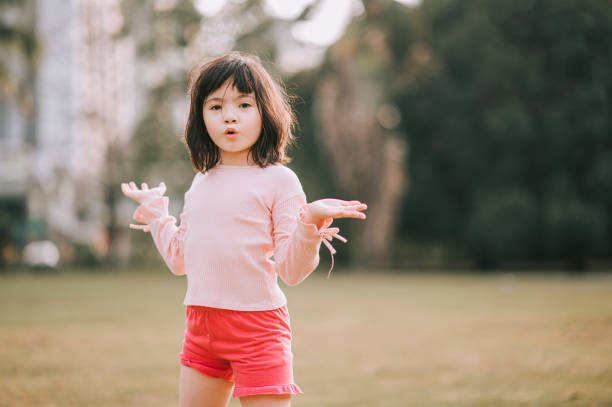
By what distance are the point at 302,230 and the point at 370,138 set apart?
2145cm

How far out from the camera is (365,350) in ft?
20.8

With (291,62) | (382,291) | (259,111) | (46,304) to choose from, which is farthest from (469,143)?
(259,111)

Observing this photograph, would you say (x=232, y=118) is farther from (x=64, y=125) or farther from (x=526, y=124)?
(x=64, y=125)

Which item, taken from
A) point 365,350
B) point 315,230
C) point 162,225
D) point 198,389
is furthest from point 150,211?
point 365,350

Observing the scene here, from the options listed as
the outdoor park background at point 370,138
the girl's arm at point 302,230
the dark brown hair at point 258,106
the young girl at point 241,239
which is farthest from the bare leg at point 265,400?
the outdoor park background at point 370,138

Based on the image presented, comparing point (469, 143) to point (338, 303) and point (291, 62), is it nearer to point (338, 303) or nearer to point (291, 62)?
point (291, 62)

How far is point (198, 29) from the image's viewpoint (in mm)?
23844

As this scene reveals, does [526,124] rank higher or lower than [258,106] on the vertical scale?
higher

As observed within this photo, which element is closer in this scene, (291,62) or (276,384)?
(276,384)

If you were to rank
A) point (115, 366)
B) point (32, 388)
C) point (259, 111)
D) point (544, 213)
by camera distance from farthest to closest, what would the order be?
point (544, 213) < point (115, 366) < point (32, 388) < point (259, 111)

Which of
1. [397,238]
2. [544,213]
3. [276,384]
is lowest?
[397,238]

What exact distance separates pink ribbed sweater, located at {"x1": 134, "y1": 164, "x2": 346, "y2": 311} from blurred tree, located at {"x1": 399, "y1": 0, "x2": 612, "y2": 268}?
19.2 meters

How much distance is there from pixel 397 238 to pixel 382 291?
12237 millimetres

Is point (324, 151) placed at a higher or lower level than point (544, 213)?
higher
